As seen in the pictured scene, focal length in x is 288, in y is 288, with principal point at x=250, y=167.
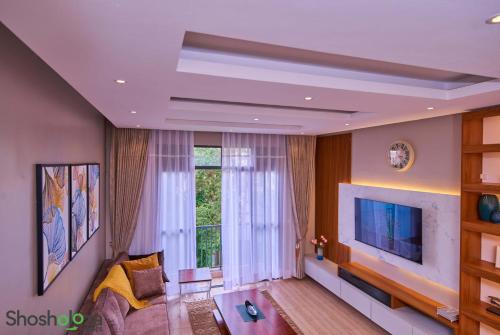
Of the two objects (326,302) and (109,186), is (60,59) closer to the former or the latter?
(109,186)

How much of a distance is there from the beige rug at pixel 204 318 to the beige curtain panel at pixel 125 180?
4.67 ft

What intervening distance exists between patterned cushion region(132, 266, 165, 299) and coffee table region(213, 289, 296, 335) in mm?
810

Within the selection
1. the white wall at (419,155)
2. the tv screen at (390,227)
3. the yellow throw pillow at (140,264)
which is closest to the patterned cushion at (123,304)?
the yellow throw pillow at (140,264)

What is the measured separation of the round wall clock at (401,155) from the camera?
3682 millimetres

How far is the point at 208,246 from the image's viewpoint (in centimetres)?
543

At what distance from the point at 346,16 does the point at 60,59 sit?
1.46m

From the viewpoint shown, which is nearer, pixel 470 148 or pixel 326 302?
pixel 470 148

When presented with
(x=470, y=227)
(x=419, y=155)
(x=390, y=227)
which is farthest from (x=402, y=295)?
→ (x=419, y=155)

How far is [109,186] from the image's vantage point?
4508 millimetres

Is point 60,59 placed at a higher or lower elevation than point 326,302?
higher

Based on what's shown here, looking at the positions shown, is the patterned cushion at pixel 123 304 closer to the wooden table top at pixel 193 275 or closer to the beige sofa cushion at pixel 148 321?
the beige sofa cushion at pixel 148 321

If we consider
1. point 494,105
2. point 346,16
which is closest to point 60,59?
point 346,16

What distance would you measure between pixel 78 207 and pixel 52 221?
2.52 feet

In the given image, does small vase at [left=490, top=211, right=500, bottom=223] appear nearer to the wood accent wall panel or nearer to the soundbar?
the soundbar
